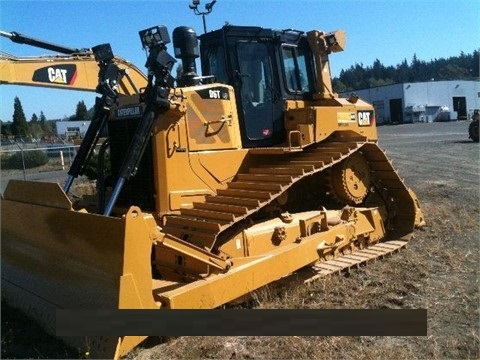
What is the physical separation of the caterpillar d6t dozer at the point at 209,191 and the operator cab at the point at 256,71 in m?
0.02

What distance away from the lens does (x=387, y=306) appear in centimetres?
499

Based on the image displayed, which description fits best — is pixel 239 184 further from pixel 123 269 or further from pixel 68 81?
pixel 68 81

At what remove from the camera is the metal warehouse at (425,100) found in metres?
58.4

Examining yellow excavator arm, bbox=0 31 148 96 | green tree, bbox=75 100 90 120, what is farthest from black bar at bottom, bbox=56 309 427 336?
green tree, bbox=75 100 90 120

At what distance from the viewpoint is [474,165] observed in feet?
50.5

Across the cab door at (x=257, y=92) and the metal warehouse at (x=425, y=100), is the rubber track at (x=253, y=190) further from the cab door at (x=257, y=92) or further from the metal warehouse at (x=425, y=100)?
the metal warehouse at (x=425, y=100)

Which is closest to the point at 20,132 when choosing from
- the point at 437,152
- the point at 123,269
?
the point at 437,152

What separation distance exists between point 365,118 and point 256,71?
81.6 inches

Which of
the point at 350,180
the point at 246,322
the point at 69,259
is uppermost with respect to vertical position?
the point at 350,180

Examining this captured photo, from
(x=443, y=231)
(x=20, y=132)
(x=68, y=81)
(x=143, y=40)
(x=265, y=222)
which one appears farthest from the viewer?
(x=20, y=132)

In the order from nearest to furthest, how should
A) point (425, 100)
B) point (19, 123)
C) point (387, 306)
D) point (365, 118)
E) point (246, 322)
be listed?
point (246, 322)
point (387, 306)
point (365, 118)
point (19, 123)
point (425, 100)

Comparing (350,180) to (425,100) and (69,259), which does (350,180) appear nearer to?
(69,259)

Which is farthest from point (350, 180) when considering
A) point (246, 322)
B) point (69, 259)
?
point (69, 259)

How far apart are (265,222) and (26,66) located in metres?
Result: 3.71
